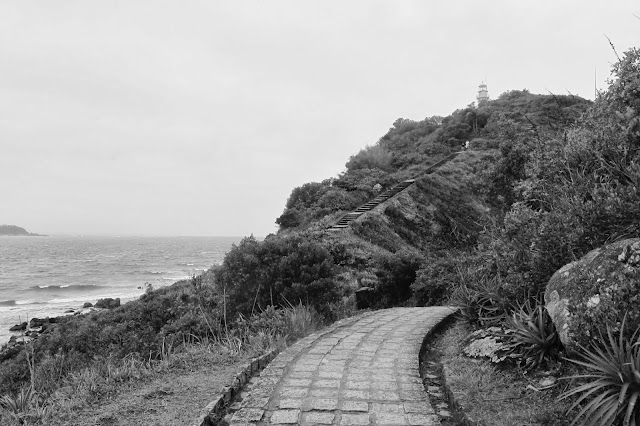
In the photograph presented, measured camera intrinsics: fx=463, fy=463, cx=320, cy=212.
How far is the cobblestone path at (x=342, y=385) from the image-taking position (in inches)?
155

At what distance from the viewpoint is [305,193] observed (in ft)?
92.0

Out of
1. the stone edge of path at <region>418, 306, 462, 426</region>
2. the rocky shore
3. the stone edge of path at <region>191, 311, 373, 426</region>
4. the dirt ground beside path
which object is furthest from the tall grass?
the rocky shore

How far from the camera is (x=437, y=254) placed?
19.0 metres

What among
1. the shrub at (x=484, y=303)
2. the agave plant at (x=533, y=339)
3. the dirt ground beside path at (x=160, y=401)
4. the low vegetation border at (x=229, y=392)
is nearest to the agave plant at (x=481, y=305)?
the shrub at (x=484, y=303)

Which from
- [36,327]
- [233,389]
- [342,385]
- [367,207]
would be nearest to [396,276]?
[367,207]

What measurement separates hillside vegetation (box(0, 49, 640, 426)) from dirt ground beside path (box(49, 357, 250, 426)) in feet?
3.52

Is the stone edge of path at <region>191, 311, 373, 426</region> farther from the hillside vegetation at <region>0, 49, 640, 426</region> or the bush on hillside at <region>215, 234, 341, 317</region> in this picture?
the bush on hillside at <region>215, 234, 341, 317</region>

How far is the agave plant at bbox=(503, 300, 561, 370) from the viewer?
431 cm

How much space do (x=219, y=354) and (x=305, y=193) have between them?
22.1m

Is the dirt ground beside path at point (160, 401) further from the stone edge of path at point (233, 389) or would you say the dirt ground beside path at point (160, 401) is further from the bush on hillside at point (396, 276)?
the bush on hillside at point (396, 276)

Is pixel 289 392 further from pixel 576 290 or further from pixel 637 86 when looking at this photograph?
pixel 637 86

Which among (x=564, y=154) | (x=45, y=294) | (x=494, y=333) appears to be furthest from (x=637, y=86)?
(x=45, y=294)

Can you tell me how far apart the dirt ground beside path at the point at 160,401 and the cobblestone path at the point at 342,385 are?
15.9 inches

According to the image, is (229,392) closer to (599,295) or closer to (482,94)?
(599,295)
